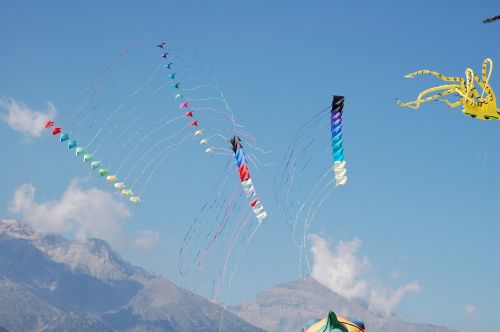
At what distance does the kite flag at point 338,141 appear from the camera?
44062mm

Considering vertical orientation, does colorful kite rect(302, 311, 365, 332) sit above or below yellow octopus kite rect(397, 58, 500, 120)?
below

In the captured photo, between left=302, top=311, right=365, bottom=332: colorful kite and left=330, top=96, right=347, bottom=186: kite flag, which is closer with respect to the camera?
left=302, top=311, right=365, bottom=332: colorful kite

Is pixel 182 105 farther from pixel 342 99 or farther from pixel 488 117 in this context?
pixel 488 117

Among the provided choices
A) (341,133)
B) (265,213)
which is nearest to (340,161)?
(341,133)

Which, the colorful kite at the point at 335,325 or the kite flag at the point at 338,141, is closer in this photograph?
the colorful kite at the point at 335,325

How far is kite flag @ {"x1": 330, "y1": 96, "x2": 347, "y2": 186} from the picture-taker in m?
44.1

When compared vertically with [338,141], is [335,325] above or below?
below

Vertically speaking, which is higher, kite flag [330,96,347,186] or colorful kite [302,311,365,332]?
kite flag [330,96,347,186]

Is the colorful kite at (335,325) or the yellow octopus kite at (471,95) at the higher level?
the yellow octopus kite at (471,95)

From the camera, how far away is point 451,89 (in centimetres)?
3516

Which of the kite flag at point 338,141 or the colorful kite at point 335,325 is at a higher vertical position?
the kite flag at point 338,141

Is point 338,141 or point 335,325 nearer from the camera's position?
point 335,325

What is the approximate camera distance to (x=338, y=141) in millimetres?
44844

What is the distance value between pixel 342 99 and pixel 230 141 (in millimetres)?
15523
